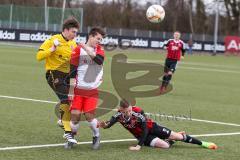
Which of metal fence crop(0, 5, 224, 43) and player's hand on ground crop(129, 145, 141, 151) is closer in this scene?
player's hand on ground crop(129, 145, 141, 151)

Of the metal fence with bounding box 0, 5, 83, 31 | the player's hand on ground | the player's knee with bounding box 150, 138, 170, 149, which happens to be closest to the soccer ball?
the player's knee with bounding box 150, 138, 170, 149

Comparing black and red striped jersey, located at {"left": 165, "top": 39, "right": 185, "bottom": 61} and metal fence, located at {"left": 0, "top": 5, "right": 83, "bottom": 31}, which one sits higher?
metal fence, located at {"left": 0, "top": 5, "right": 83, "bottom": 31}

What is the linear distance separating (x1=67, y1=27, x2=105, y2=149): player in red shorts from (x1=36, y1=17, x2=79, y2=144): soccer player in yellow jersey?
47 cm

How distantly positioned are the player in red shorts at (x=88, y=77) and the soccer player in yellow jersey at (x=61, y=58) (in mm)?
473

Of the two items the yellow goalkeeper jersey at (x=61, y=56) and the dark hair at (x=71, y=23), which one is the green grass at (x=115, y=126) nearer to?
the yellow goalkeeper jersey at (x=61, y=56)

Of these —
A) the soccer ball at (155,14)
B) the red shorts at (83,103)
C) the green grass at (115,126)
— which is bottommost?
the green grass at (115,126)

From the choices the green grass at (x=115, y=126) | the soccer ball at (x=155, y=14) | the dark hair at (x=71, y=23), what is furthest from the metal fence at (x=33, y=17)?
the dark hair at (x=71, y=23)

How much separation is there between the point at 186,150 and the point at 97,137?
148cm

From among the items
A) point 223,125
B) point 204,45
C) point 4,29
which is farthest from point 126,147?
point 204,45

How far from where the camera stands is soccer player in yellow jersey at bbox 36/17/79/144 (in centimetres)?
975

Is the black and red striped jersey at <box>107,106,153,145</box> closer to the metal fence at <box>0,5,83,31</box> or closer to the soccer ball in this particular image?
the soccer ball

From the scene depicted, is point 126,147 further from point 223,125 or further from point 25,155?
point 223,125

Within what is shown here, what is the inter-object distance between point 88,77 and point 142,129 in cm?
120

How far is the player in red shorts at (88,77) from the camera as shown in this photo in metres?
9.20
